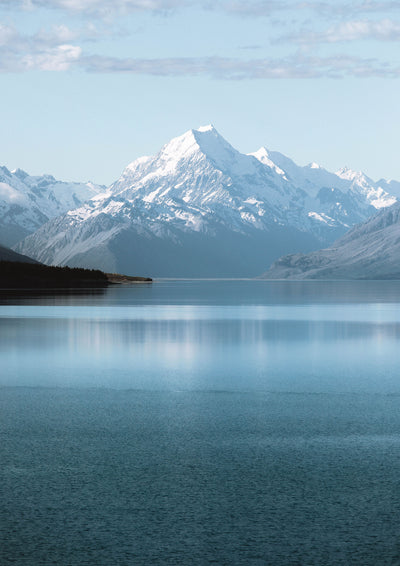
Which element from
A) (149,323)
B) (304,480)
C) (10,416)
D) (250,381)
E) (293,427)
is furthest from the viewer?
(149,323)

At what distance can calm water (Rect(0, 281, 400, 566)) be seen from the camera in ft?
44.3

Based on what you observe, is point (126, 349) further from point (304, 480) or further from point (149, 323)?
point (304, 480)

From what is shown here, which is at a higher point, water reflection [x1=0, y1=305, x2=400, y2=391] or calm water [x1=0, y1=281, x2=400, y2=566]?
water reflection [x1=0, y1=305, x2=400, y2=391]

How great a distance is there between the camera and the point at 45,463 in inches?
731

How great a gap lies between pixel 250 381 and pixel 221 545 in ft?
67.7

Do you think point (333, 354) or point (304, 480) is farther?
point (333, 354)

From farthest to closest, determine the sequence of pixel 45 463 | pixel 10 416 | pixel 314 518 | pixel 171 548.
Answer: pixel 10 416 < pixel 45 463 < pixel 314 518 < pixel 171 548

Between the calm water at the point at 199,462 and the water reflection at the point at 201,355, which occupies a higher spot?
the water reflection at the point at 201,355

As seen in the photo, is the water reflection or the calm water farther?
the water reflection

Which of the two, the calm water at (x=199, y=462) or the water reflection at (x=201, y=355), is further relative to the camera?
the water reflection at (x=201, y=355)

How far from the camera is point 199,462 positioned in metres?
18.7

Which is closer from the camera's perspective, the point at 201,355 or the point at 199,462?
the point at 199,462

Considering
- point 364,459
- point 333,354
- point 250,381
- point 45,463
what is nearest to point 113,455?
point 45,463

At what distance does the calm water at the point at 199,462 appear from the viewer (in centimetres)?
1350
